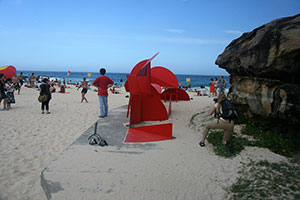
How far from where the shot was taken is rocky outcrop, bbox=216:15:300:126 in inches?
185

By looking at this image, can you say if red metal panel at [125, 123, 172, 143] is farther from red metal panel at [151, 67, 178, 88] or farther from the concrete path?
red metal panel at [151, 67, 178, 88]

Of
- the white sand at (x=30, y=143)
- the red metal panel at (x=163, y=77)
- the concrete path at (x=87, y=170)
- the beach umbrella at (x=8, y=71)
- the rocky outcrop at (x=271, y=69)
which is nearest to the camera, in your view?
the concrete path at (x=87, y=170)

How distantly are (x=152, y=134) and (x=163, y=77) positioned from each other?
2601mm

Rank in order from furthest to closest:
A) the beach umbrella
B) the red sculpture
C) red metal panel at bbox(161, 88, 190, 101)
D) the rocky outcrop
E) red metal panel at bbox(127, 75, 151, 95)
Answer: the beach umbrella → red metal panel at bbox(161, 88, 190, 101) → red metal panel at bbox(127, 75, 151, 95) → the red sculpture → the rocky outcrop

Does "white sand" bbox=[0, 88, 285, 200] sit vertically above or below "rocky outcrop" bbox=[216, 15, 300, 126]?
below

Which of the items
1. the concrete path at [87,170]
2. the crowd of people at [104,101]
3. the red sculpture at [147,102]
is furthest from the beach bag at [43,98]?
the concrete path at [87,170]

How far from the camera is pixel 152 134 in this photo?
251 inches

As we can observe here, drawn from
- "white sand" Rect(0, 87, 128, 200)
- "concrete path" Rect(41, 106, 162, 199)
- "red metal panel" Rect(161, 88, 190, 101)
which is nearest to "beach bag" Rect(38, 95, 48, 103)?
"white sand" Rect(0, 87, 128, 200)

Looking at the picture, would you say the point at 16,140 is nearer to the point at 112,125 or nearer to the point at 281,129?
the point at 112,125

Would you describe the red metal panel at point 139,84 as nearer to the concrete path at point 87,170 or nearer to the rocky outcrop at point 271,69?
the concrete path at point 87,170

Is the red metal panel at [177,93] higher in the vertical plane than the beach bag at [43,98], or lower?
higher

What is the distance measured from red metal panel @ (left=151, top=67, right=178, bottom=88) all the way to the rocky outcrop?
2.24 meters

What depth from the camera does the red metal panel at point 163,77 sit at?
7962 millimetres

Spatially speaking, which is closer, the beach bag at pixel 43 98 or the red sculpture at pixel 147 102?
the red sculpture at pixel 147 102
